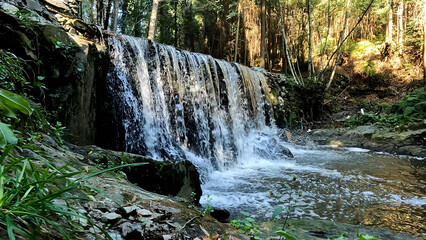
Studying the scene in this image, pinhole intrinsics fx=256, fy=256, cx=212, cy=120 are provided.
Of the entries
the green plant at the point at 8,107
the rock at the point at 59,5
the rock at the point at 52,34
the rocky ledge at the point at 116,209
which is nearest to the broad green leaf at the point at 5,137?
the green plant at the point at 8,107

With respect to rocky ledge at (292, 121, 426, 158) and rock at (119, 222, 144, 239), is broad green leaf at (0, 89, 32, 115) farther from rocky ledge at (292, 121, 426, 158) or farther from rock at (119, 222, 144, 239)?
rocky ledge at (292, 121, 426, 158)

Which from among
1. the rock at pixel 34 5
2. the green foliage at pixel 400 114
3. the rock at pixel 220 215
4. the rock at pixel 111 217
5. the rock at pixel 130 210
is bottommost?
the rock at pixel 220 215

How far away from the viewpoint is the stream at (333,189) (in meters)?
3.60

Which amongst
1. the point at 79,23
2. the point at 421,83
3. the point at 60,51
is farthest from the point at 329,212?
the point at 421,83

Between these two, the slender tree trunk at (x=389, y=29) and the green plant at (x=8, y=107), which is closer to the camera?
the green plant at (x=8, y=107)

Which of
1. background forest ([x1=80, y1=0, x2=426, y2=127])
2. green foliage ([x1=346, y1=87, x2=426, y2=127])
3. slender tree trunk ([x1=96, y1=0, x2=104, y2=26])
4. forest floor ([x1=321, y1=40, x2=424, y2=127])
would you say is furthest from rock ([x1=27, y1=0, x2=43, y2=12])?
forest floor ([x1=321, y1=40, x2=424, y2=127])

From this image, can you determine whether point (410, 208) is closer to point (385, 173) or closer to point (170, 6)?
point (385, 173)

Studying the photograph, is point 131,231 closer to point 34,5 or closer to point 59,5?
point 34,5

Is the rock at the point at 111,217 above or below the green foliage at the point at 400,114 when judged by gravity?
below

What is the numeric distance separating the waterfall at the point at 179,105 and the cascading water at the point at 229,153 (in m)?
0.03

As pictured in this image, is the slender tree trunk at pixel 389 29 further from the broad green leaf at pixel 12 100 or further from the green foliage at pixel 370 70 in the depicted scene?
the broad green leaf at pixel 12 100

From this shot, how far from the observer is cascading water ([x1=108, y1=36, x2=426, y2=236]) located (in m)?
4.03

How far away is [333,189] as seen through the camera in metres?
4.82

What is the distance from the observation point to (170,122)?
22.1ft
